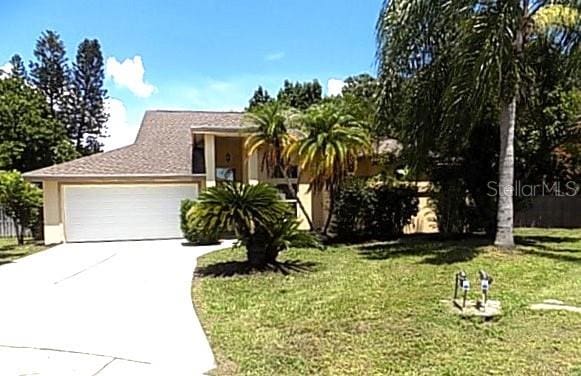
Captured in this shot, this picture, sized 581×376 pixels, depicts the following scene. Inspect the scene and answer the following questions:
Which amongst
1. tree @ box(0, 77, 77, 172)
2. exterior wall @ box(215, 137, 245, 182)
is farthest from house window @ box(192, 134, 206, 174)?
tree @ box(0, 77, 77, 172)

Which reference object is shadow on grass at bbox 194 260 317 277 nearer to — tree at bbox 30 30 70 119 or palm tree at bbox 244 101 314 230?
palm tree at bbox 244 101 314 230

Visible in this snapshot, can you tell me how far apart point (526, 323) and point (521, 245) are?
747cm

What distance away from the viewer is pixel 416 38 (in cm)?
1300

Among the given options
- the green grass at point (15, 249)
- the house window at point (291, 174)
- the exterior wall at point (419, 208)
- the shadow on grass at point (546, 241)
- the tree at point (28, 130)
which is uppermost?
the tree at point (28, 130)

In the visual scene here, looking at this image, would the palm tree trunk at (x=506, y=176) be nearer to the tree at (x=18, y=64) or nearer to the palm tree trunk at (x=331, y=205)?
the palm tree trunk at (x=331, y=205)

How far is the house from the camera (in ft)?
61.3

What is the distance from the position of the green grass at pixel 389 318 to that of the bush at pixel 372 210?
371 centimetres

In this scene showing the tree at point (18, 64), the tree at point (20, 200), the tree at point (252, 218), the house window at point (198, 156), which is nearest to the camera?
the tree at point (252, 218)

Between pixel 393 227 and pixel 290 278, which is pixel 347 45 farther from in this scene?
pixel 290 278

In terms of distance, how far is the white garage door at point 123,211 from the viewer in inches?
745

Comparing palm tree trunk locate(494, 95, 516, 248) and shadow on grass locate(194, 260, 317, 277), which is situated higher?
palm tree trunk locate(494, 95, 516, 248)

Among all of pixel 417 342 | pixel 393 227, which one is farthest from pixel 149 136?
pixel 417 342

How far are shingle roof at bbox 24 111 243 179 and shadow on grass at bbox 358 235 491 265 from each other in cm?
748

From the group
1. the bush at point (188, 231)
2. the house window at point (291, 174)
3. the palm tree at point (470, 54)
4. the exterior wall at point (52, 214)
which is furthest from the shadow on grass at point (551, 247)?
the exterior wall at point (52, 214)
